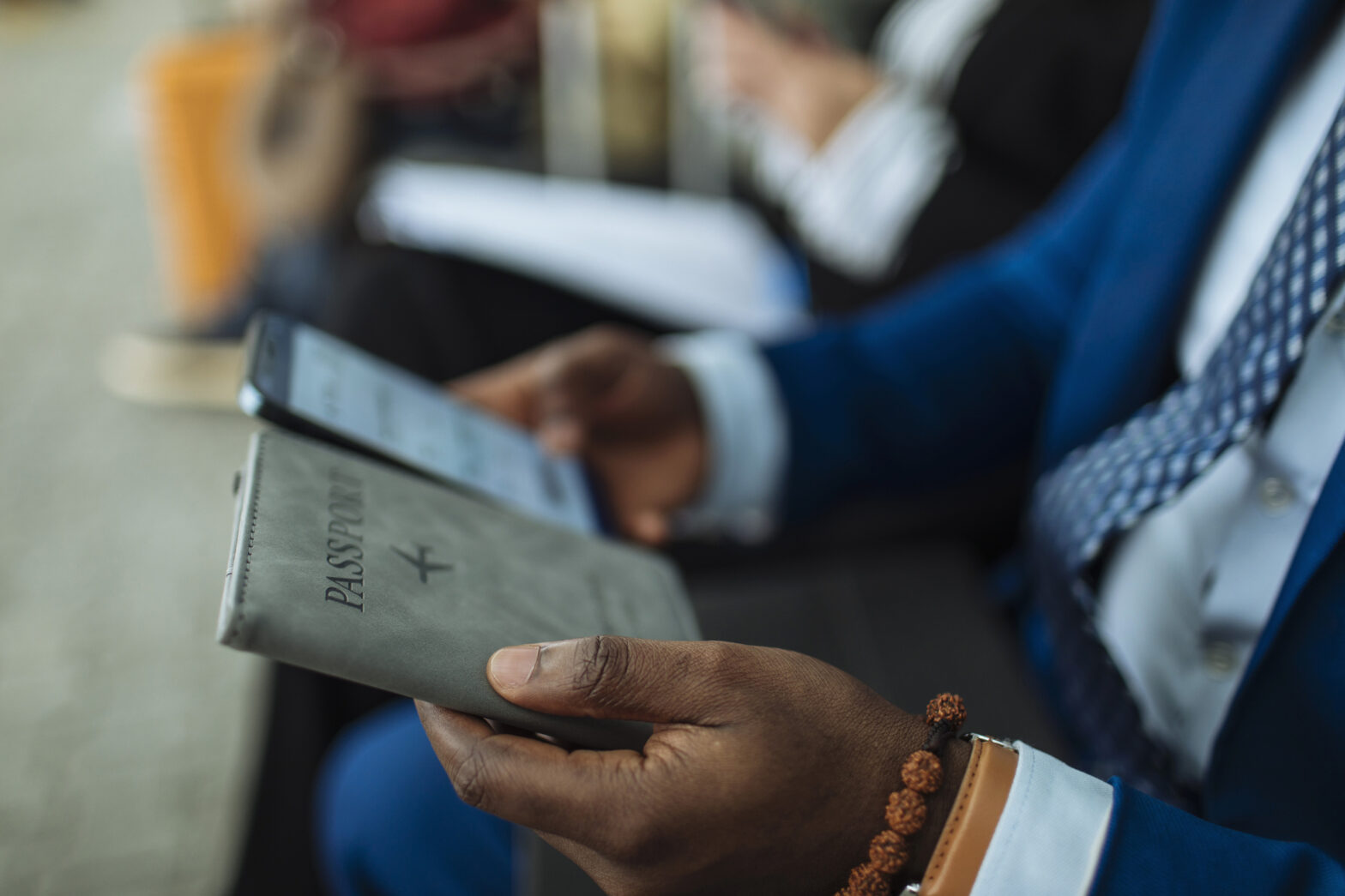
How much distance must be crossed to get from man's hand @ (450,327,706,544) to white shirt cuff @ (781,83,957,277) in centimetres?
49

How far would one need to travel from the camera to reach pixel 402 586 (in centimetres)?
35

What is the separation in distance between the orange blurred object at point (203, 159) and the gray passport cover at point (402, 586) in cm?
155

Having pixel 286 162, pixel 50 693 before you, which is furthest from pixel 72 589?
pixel 286 162

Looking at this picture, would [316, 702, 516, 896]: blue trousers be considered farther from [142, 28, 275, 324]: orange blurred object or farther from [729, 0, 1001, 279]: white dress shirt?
[142, 28, 275, 324]: orange blurred object

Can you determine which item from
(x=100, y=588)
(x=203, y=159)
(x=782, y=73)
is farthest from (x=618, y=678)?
(x=203, y=159)

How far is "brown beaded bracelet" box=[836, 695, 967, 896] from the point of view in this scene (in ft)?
1.12

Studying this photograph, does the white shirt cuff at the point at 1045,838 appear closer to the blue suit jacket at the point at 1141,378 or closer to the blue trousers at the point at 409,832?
the blue suit jacket at the point at 1141,378

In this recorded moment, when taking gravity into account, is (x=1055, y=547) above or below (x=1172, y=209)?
below

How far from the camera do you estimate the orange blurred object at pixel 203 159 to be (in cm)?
176

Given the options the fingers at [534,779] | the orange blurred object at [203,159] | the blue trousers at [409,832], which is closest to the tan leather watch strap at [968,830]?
the fingers at [534,779]

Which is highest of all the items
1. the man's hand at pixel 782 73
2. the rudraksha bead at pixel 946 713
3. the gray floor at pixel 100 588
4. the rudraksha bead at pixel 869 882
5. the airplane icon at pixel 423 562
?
Result: the man's hand at pixel 782 73

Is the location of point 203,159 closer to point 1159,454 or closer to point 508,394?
point 508,394

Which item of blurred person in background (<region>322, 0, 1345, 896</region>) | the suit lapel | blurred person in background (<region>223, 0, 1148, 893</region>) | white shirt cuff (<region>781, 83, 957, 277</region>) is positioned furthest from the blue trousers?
white shirt cuff (<region>781, 83, 957, 277</region>)

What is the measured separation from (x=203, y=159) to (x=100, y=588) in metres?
0.95
